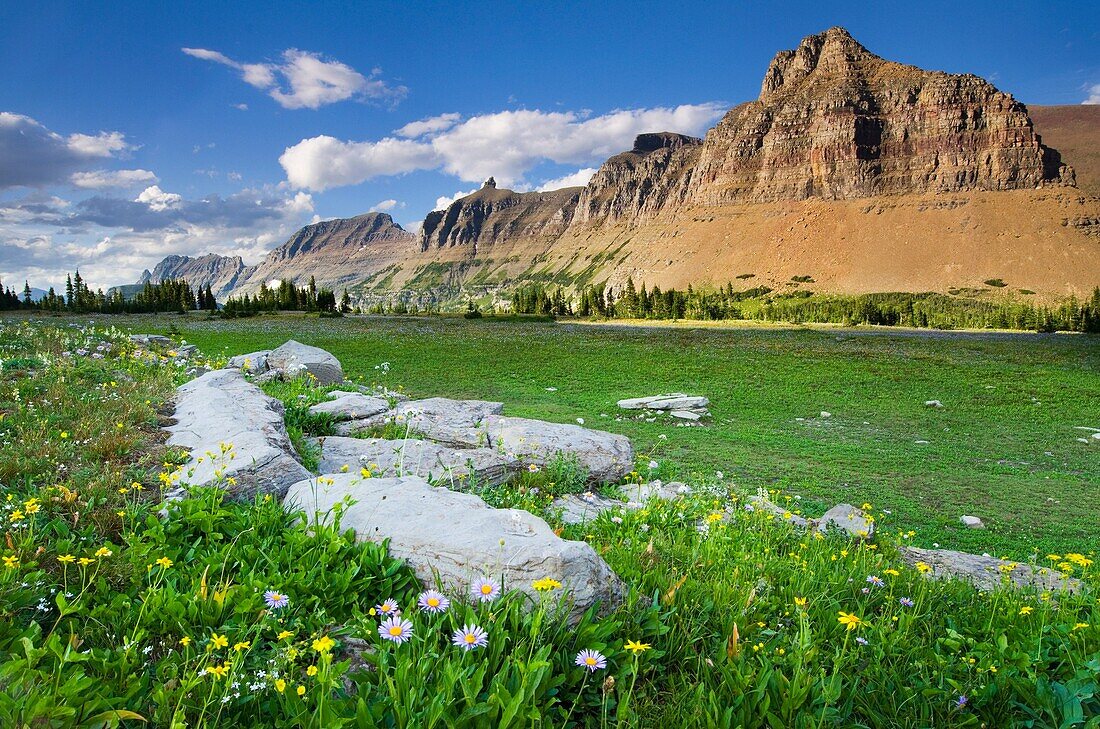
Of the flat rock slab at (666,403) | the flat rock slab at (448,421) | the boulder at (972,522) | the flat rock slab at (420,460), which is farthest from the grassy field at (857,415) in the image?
the flat rock slab at (420,460)

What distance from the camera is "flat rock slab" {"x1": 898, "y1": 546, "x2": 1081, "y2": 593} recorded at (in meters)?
5.95

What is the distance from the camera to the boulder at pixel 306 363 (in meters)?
17.8

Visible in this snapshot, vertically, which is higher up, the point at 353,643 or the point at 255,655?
the point at 255,655

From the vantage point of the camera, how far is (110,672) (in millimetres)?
3021

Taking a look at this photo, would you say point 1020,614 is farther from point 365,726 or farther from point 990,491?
point 990,491

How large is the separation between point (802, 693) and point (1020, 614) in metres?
2.86

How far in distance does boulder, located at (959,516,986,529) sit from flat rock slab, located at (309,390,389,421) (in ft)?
37.3

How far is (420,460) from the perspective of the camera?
27.7ft

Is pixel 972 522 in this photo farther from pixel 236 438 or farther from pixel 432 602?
pixel 236 438

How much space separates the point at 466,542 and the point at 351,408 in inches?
334

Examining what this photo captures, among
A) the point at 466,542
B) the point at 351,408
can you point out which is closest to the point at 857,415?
the point at 351,408

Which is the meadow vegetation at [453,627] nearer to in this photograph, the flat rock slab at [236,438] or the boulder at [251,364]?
the flat rock slab at [236,438]

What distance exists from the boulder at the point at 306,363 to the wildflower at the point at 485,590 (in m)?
15.1

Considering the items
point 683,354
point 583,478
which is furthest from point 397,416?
point 683,354
